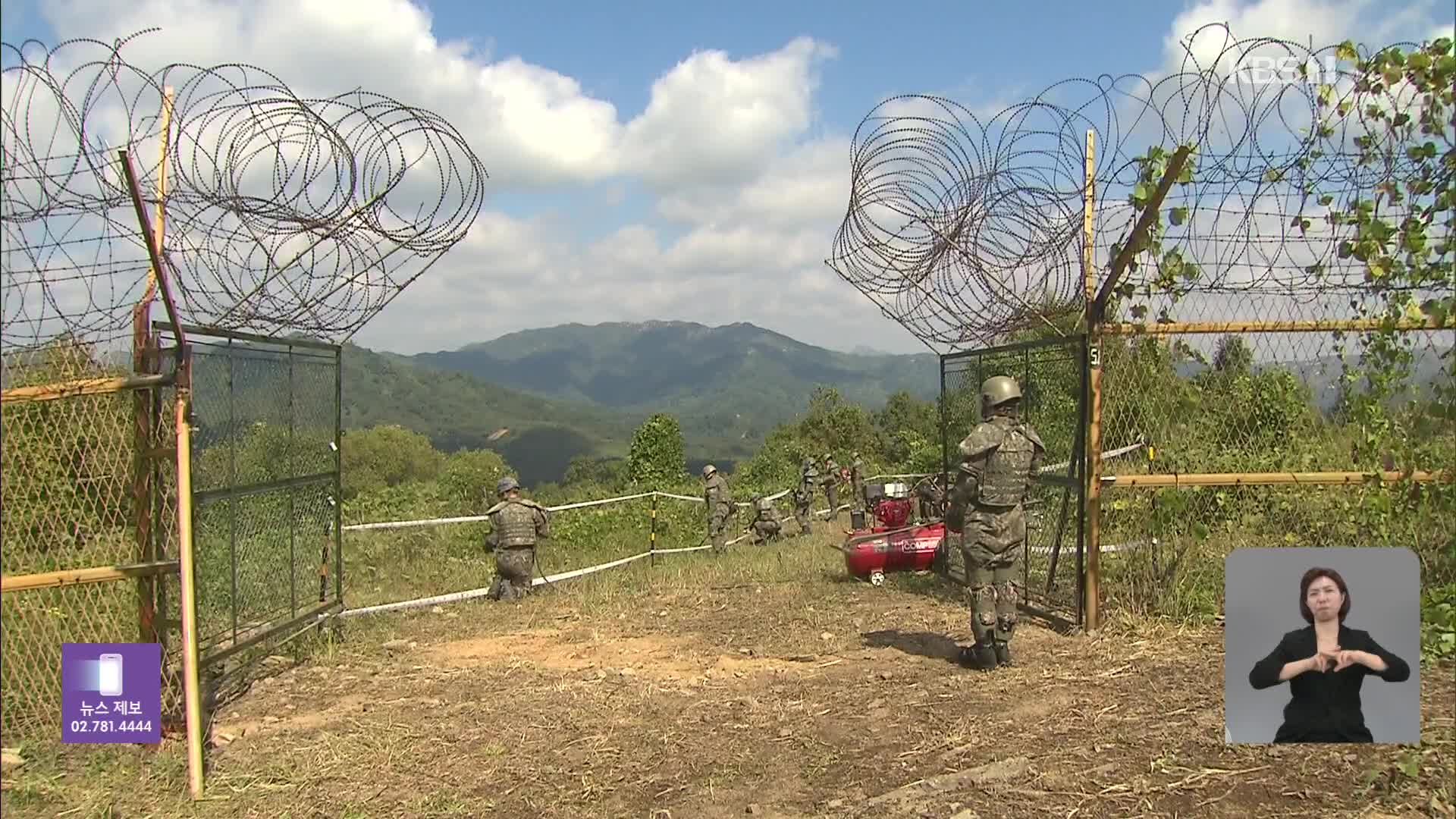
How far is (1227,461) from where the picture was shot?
22.6ft

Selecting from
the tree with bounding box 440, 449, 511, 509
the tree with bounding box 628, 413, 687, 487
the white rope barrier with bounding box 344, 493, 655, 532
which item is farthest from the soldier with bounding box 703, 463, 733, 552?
the tree with bounding box 628, 413, 687, 487

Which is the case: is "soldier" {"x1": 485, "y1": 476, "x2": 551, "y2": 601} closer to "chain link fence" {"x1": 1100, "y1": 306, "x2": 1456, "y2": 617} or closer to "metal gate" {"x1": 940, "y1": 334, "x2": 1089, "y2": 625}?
"metal gate" {"x1": 940, "y1": 334, "x2": 1089, "y2": 625}

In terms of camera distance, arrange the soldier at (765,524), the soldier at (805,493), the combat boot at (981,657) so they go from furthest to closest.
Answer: the soldier at (805,493) → the soldier at (765,524) → the combat boot at (981,657)

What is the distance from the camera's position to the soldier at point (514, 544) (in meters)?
9.79

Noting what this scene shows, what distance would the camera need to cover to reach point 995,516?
243 inches

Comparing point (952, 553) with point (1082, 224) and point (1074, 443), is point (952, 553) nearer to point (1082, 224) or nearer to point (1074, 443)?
point (1074, 443)

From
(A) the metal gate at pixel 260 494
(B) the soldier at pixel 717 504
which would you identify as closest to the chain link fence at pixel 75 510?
(A) the metal gate at pixel 260 494

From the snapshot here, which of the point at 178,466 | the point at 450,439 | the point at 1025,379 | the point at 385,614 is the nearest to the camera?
the point at 178,466

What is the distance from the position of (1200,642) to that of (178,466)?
5.58m

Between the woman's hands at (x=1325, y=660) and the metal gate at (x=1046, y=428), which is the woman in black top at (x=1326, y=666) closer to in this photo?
the woman's hands at (x=1325, y=660)

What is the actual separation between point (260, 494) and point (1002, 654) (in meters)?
4.55

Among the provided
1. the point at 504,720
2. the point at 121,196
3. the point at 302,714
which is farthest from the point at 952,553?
the point at 121,196

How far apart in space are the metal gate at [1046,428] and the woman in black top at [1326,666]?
3.59 meters

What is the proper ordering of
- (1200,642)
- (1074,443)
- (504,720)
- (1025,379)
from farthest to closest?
(1025,379), (1074,443), (1200,642), (504,720)
